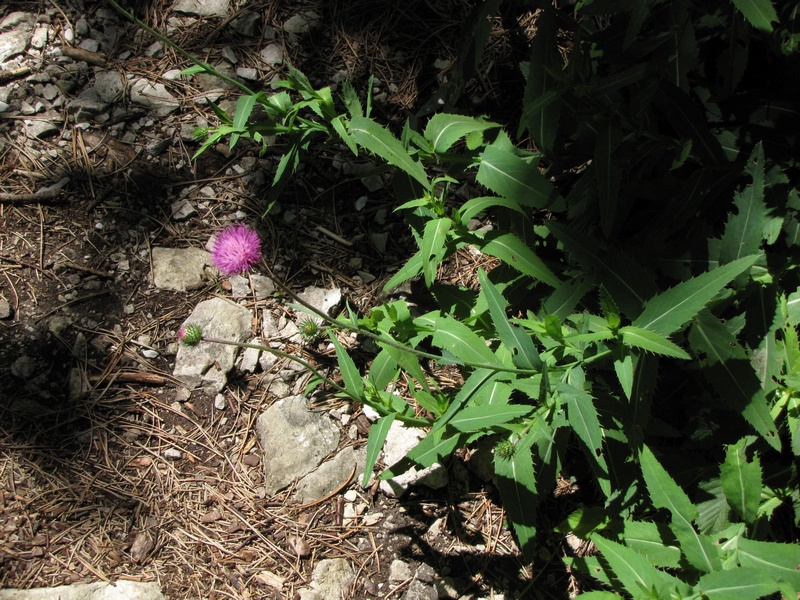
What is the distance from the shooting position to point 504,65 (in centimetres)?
311

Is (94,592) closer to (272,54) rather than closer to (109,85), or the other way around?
(109,85)

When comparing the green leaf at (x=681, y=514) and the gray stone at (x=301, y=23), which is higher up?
the gray stone at (x=301, y=23)

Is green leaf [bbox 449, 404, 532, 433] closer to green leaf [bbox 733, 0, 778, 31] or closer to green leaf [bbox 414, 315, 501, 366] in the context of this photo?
green leaf [bbox 414, 315, 501, 366]

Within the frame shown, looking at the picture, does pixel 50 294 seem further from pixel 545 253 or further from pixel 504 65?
pixel 504 65

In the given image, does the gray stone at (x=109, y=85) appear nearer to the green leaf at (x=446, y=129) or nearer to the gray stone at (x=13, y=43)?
the gray stone at (x=13, y=43)

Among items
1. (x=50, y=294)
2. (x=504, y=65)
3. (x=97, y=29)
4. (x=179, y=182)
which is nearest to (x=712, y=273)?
(x=504, y=65)

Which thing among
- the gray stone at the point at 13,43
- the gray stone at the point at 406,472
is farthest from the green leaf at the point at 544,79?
the gray stone at the point at 13,43

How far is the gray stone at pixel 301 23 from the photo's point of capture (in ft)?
10.5

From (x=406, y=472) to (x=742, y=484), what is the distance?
119cm

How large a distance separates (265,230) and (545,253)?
131cm


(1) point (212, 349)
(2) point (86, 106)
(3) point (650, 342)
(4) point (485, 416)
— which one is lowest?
(1) point (212, 349)

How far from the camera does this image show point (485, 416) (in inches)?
71.9

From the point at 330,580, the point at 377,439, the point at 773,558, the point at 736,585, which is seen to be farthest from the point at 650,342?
the point at 330,580

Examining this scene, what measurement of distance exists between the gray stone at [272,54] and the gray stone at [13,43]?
1.17m
